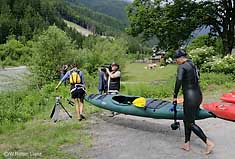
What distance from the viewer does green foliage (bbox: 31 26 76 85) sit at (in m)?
29.7

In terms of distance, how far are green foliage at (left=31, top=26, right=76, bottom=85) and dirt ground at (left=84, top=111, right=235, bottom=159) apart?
19229mm

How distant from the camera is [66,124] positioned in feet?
34.6

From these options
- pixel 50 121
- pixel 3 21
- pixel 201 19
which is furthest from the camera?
pixel 3 21

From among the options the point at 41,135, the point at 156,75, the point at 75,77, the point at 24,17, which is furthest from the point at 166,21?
the point at 24,17

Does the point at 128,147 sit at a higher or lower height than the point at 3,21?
lower

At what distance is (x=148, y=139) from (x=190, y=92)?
189cm

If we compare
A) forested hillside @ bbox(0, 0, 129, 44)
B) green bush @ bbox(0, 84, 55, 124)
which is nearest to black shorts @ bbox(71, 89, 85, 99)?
green bush @ bbox(0, 84, 55, 124)

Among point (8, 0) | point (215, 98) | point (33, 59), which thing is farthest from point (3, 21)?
point (215, 98)

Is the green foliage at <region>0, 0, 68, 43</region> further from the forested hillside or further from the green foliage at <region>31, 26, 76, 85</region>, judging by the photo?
the green foliage at <region>31, 26, 76, 85</region>

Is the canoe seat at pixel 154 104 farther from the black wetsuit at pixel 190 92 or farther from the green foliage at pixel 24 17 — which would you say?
the green foliage at pixel 24 17

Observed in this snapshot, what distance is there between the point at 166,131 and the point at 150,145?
1362mm

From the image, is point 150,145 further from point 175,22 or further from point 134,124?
point 175,22

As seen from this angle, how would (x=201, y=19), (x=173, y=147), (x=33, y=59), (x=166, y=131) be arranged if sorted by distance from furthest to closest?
(x=33, y=59), (x=201, y=19), (x=166, y=131), (x=173, y=147)

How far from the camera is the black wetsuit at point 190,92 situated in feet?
24.5
